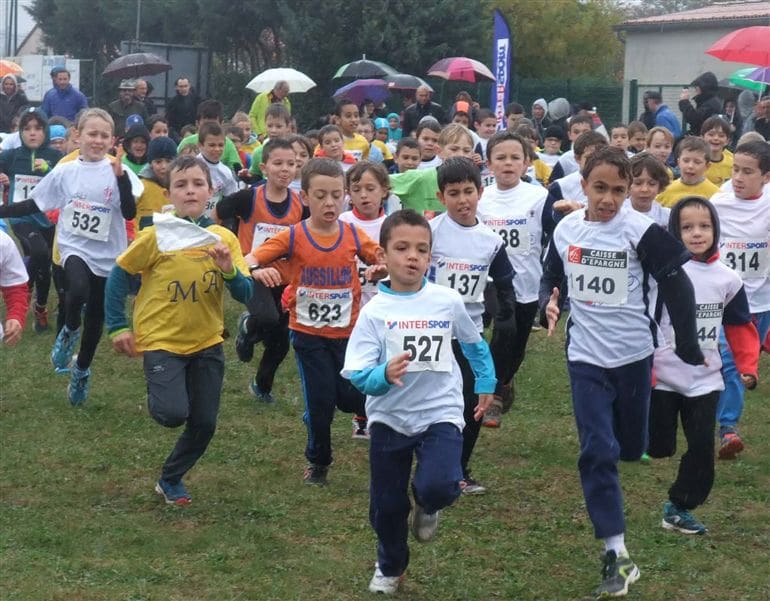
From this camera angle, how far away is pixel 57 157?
42.4 feet

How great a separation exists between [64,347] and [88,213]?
1381mm

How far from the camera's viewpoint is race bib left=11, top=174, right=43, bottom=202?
40.9 feet

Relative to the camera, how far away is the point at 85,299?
9500mm

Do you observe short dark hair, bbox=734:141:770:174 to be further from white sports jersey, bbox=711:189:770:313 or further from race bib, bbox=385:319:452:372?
race bib, bbox=385:319:452:372

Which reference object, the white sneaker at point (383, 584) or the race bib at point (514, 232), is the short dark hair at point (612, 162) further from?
the race bib at point (514, 232)

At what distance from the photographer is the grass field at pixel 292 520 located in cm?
612

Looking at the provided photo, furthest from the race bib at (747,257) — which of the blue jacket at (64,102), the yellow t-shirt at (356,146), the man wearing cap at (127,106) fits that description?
the blue jacket at (64,102)

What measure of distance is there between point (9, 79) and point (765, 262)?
17971 mm

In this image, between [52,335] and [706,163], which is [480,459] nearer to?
[706,163]

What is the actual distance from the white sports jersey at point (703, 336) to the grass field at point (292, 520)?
0.84m

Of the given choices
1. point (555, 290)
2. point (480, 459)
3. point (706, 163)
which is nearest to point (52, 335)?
point (480, 459)

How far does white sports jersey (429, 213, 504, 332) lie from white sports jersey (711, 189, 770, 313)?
2.30m

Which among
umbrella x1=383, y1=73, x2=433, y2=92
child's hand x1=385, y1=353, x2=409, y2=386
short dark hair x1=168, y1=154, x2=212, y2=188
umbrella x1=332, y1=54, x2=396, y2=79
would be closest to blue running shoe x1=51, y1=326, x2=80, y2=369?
short dark hair x1=168, y1=154, x2=212, y2=188

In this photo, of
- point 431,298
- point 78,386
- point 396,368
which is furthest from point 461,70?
point 396,368
